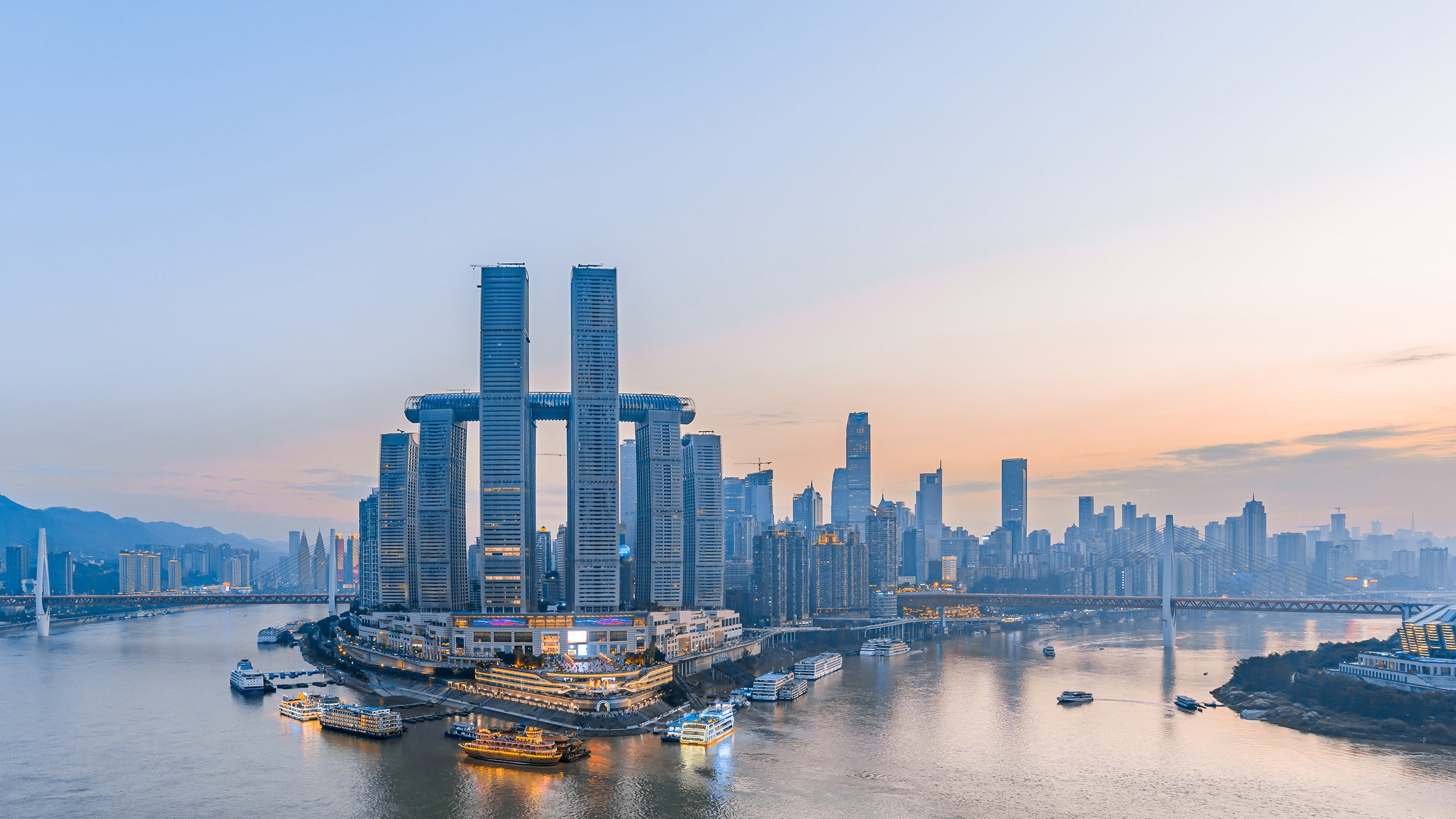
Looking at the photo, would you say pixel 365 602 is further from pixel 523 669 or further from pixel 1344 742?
pixel 1344 742

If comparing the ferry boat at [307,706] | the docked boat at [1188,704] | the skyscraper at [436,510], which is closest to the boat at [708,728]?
the ferry boat at [307,706]

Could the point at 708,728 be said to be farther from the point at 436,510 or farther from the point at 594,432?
the point at 436,510

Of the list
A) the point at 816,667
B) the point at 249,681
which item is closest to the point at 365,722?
the point at 249,681

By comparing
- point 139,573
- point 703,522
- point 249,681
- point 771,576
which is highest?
point 703,522

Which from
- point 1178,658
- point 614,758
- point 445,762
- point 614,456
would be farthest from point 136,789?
point 1178,658

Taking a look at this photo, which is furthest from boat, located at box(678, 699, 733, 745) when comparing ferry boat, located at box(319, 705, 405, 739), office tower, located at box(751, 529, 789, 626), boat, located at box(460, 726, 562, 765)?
office tower, located at box(751, 529, 789, 626)

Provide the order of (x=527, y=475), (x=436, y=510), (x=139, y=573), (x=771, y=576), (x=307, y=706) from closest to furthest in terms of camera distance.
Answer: (x=307, y=706)
(x=527, y=475)
(x=436, y=510)
(x=771, y=576)
(x=139, y=573)

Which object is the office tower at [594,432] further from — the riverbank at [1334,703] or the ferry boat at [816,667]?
the riverbank at [1334,703]
